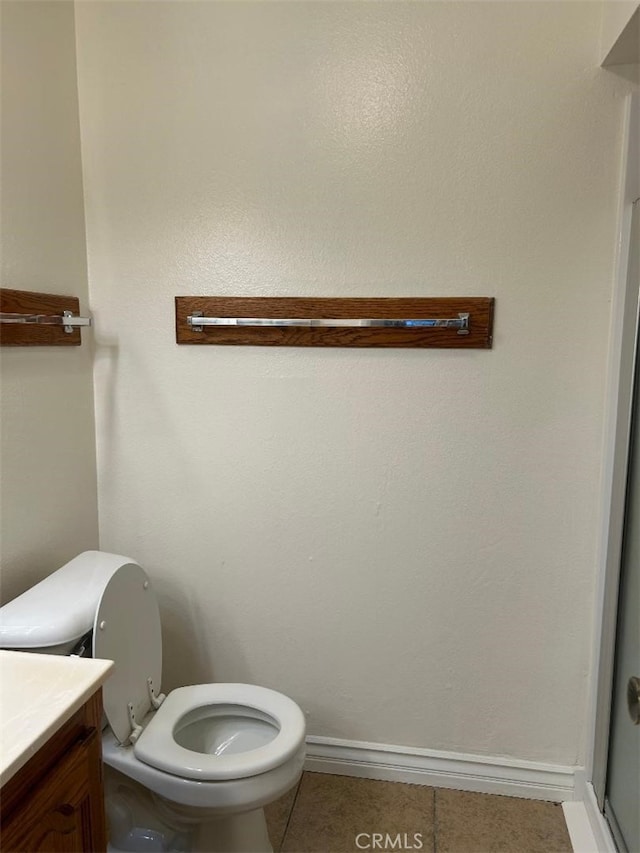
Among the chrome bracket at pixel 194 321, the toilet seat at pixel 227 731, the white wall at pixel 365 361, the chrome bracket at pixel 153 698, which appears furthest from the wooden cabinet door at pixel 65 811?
the chrome bracket at pixel 194 321

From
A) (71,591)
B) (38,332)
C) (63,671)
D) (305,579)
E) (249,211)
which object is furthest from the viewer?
(305,579)

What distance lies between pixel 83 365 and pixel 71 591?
0.72 metres

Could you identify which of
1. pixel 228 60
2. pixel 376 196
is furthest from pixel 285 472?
pixel 228 60

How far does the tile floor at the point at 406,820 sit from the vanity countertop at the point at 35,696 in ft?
3.06

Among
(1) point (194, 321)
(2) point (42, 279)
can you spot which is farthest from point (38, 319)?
(1) point (194, 321)

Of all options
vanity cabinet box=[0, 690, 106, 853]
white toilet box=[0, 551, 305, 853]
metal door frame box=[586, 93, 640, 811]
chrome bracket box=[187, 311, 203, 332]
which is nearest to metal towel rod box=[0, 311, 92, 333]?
chrome bracket box=[187, 311, 203, 332]

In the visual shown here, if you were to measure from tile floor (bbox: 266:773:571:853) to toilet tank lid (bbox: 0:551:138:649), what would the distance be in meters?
0.87

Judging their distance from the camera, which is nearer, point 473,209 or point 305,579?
point 473,209

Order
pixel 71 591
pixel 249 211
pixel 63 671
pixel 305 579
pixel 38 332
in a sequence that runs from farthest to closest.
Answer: pixel 305 579 < pixel 249 211 < pixel 38 332 < pixel 71 591 < pixel 63 671

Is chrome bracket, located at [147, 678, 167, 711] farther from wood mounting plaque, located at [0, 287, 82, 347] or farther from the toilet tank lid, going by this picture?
wood mounting plaque, located at [0, 287, 82, 347]

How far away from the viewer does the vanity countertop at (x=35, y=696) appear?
101 centimetres

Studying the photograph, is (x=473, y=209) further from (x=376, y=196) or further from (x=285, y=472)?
(x=285, y=472)

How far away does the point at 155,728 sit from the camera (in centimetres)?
163

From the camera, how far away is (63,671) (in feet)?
4.02
